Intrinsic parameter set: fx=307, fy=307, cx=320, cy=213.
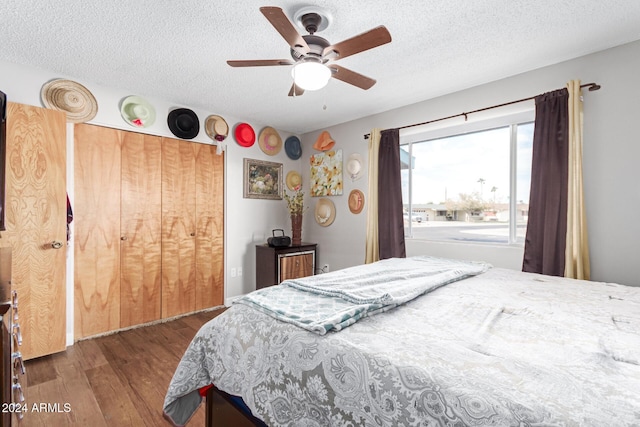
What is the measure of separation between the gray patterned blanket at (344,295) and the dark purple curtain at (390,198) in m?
1.34

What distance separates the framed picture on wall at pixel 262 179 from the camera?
403 cm

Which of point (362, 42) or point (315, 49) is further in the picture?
point (315, 49)

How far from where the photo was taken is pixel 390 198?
3.39m

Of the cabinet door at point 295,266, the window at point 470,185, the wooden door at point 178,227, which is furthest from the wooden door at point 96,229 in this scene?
the window at point 470,185

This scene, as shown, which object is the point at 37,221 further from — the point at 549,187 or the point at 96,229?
the point at 549,187

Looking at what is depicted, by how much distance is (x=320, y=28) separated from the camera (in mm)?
1924

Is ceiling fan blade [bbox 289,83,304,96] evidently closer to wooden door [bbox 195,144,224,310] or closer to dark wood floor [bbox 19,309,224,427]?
wooden door [bbox 195,144,224,310]

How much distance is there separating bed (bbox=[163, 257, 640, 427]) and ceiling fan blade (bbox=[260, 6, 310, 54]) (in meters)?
1.29

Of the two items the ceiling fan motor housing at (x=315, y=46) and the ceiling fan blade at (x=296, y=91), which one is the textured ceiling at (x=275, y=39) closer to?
the ceiling fan motor housing at (x=315, y=46)

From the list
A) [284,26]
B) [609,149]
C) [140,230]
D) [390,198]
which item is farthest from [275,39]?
[609,149]

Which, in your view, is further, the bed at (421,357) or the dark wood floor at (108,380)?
the dark wood floor at (108,380)

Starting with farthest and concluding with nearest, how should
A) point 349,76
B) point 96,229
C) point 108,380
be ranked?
point 96,229 → point 108,380 → point 349,76

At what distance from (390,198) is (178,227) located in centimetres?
239

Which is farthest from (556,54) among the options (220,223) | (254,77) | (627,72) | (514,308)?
(220,223)
